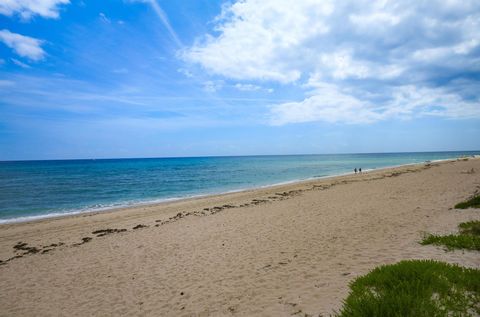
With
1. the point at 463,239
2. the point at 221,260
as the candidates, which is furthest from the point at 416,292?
the point at 221,260

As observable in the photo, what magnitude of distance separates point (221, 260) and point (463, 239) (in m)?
7.00

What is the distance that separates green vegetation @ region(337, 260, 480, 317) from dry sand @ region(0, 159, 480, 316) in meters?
0.68

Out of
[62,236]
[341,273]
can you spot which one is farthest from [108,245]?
[341,273]

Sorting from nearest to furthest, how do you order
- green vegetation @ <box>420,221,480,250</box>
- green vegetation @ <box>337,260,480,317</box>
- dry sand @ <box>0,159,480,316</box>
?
1. green vegetation @ <box>337,260,480,317</box>
2. dry sand @ <box>0,159,480,316</box>
3. green vegetation @ <box>420,221,480,250</box>

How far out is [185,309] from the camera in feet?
20.0

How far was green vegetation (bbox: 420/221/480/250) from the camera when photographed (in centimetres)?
701

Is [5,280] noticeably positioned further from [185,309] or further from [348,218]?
[348,218]

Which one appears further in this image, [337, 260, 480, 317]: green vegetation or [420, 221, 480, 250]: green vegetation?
[420, 221, 480, 250]: green vegetation

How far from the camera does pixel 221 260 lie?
8.90m

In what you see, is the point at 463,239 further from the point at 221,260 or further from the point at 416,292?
the point at 221,260

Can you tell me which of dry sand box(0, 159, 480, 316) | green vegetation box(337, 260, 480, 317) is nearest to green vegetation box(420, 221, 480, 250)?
dry sand box(0, 159, 480, 316)

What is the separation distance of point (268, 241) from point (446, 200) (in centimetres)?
1213

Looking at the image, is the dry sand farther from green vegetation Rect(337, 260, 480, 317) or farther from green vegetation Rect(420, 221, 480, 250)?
green vegetation Rect(337, 260, 480, 317)

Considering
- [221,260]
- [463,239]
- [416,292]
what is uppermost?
[416,292]
